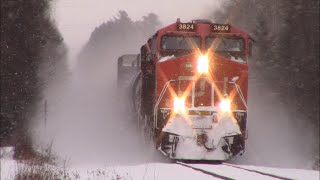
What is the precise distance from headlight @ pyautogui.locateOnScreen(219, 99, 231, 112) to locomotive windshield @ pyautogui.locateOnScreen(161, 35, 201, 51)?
173 centimetres

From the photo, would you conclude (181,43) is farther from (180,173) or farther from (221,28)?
(180,173)

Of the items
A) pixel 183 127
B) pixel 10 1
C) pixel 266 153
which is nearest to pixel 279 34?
pixel 266 153

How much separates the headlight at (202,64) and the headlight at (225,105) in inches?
39.8

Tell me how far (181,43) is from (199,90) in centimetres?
143

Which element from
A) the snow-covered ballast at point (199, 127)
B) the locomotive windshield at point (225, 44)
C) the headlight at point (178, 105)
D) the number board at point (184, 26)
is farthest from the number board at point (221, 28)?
the headlight at point (178, 105)

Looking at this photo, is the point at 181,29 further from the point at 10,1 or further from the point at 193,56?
the point at 10,1

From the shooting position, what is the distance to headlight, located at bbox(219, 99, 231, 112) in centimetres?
1405

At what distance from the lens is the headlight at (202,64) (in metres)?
14.5

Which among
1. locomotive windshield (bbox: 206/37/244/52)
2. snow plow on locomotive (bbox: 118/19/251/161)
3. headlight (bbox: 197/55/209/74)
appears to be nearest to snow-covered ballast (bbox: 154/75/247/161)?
snow plow on locomotive (bbox: 118/19/251/161)

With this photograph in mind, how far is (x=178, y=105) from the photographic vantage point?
46.1ft

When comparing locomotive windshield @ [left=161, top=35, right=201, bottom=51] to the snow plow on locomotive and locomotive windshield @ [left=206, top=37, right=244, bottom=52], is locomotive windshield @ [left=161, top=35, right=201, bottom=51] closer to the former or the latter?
the snow plow on locomotive

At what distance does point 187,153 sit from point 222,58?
114 inches

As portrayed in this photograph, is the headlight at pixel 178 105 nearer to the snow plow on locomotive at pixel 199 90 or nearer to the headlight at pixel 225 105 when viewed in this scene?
the snow plow on locomotive at pixel 199 90

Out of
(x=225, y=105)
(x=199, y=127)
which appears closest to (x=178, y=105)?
(x=199, y=127)
